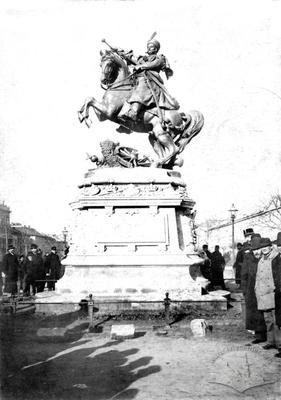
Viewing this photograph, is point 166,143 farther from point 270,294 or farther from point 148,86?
point 270,294

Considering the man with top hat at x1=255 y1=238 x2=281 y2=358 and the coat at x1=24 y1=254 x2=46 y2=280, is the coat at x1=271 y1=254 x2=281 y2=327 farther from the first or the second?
the coat at x1=24 y1=254 x2=46 y2=280

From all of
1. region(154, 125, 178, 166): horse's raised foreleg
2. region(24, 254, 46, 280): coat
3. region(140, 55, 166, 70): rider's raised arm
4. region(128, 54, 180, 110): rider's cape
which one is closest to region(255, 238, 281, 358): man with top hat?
region(154, 125, 178, 166): horse's raised foreleg

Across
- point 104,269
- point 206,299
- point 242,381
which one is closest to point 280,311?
point 242,381

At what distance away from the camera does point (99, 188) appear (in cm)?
1124

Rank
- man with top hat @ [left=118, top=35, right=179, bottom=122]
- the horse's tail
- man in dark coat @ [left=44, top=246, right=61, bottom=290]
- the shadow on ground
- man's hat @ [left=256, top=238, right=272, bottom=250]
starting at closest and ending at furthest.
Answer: the shadow on ground → man's hat @ [left=256, top=238, right=272, bottom=250] → man with top hat @ [left=118, top=35, right=179, bottom=122] → the horse's tail → man in dark coat @ [left=44, top=246, right=61, bottom=290]

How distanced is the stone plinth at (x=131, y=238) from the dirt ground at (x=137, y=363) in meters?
1.74

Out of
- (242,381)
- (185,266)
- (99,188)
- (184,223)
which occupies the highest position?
(99,188)

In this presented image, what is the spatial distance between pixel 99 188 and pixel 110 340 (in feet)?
15.7

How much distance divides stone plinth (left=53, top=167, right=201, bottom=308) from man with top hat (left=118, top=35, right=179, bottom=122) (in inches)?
71.7

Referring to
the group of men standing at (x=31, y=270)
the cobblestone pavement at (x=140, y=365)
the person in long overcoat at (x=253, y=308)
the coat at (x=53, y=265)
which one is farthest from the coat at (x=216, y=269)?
the person in long overcoat at (x=253, y=308)

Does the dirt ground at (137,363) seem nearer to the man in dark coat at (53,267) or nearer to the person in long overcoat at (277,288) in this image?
the person in long overcoat at (277,288)

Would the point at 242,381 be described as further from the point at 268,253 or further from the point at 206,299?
the point at 206,299

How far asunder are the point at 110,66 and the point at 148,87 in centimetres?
126

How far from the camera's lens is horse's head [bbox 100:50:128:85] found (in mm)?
12258
